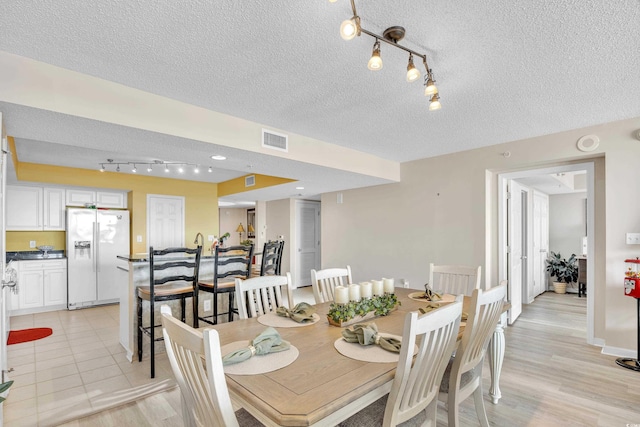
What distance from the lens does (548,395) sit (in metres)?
2.43

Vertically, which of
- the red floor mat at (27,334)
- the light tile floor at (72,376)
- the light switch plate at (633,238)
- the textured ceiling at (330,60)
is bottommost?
the red floor mat at (27,334)

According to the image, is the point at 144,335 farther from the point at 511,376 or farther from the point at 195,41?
the point at 511,376

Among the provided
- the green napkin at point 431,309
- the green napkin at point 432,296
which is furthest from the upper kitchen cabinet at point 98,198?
the green napkin at point 431,309

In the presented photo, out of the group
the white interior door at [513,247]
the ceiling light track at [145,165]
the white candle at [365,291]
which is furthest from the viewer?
the ceiling light track at [145,165]

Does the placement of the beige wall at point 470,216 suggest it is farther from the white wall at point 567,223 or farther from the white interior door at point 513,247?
the white wall at point 567,223

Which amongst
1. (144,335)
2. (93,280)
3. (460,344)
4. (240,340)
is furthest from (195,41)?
(93,280)

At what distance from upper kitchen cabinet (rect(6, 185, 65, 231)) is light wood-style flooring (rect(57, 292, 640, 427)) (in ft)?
14.5

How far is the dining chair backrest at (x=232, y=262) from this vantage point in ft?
10.4

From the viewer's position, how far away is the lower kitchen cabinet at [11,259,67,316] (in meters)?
4.84

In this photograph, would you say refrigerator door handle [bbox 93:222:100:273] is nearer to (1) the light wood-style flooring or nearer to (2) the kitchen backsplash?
(2) the kitchen backsplash

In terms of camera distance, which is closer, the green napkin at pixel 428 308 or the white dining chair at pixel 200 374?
the white dining chair at pixel 200 374

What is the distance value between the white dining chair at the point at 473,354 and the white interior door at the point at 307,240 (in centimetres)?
556

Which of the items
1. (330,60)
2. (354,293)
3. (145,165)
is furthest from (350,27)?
(145,165)

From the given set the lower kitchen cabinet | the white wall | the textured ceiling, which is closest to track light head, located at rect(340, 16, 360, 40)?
the textured ceiling
